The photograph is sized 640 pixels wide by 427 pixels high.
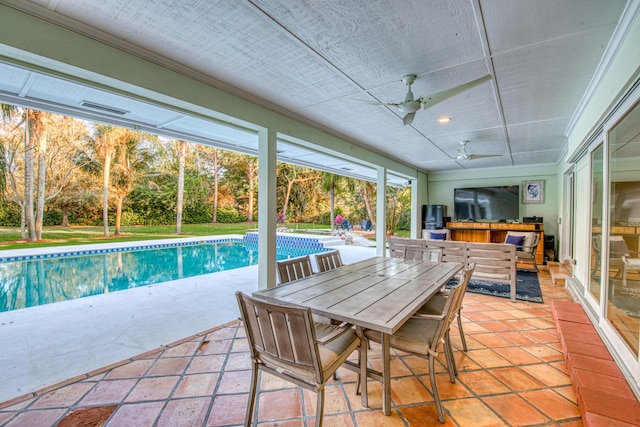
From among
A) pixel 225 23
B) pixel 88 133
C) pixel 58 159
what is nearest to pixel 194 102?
pixel 225 23

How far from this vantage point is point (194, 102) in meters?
2.64

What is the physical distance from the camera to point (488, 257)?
4066 mm

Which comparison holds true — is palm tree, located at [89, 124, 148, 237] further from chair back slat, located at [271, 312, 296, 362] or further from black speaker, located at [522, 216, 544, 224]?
black speaker, located at [522, 216, 544, 224]

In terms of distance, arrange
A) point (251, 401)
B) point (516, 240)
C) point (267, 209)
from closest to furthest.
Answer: point (251, 401), point (267, 209), point (516, 240)

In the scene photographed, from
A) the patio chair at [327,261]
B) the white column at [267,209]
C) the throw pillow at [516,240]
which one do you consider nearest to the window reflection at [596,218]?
the patio chair at [327,261]

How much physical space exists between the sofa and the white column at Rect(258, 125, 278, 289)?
8.91ft

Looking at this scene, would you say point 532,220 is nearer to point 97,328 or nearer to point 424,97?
point 424,97

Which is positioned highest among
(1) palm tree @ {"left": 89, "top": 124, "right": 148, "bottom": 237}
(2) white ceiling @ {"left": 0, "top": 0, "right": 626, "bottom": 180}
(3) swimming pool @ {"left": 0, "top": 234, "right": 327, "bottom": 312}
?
(1) palm tree @ {"left": 89, "top": 124, "right": 148, "bottom": 237}

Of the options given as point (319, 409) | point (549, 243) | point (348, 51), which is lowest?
point (319, 409)

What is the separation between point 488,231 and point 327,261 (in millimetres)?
6266

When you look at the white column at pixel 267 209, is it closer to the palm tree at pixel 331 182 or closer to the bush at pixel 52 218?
the palm tree at pixel 331 182

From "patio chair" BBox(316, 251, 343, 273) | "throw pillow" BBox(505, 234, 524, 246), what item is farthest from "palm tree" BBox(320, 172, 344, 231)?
"patio chair" BBox(316, 251, 343, 273)

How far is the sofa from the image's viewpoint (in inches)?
154

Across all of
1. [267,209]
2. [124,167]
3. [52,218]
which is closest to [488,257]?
[267,209]
